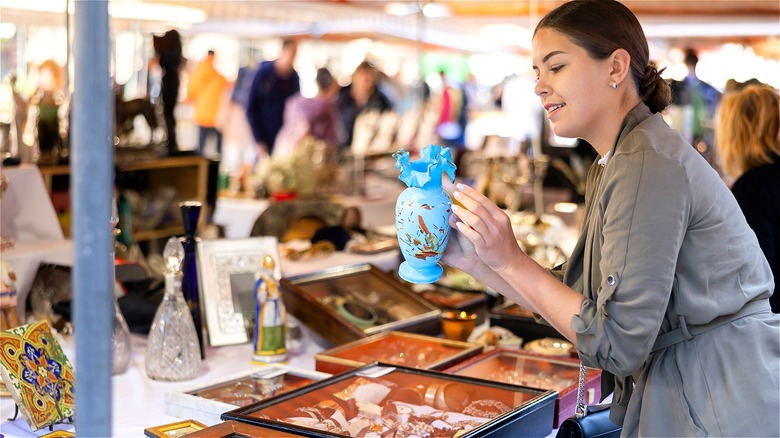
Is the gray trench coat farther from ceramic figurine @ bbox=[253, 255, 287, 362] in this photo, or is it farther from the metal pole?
ceramic figurine @ bbox=[253, 255, 287, 362]

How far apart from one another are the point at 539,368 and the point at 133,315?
114cm

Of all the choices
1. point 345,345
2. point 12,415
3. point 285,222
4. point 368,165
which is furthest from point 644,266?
point 368,165

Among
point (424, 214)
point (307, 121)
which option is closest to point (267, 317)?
point (424, 214)

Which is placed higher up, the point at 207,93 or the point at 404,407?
the point at 207,93

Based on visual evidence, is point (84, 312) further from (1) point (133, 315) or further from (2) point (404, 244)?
(1) point (133, 315)

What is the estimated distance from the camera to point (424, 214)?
157 centimetres

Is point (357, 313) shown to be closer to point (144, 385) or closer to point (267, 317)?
point (267, 317)

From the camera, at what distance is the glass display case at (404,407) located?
1.74 m

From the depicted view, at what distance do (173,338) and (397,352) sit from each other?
58 centimetres

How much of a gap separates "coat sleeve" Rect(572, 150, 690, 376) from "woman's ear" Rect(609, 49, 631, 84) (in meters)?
0.15

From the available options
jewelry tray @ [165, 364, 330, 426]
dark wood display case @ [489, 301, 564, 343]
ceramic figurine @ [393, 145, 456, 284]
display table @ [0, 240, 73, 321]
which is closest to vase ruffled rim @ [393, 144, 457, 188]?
ceramic figurine @ [393, 145, 456, 284]

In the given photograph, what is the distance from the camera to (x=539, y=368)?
7.64 ft

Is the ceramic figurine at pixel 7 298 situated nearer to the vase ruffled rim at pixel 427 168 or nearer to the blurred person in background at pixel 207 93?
the vase ruffled rim at pixel 427 168

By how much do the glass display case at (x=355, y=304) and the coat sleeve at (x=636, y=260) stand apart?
1178 millimetres
